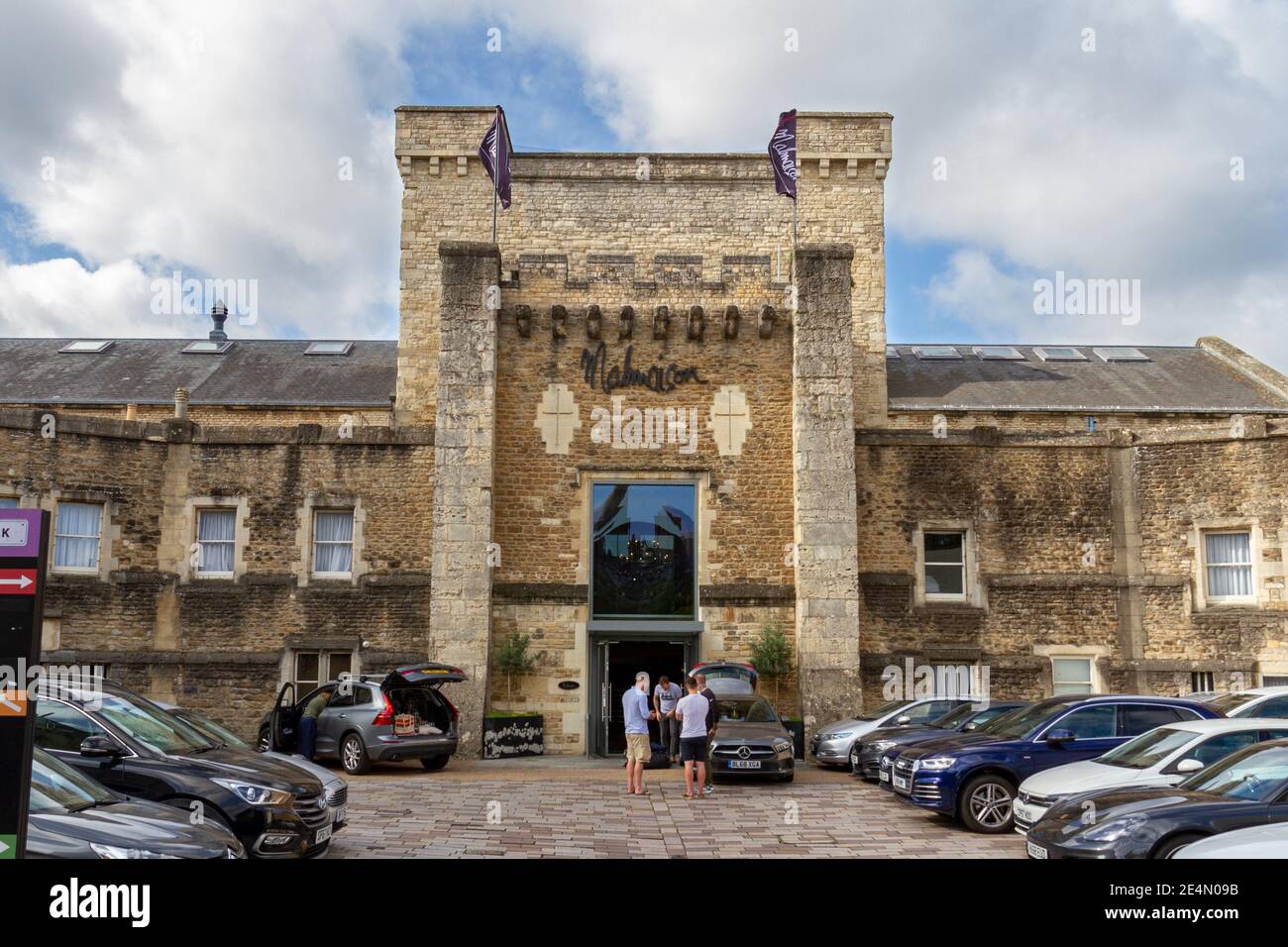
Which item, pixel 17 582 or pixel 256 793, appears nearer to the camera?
pixel 17 582

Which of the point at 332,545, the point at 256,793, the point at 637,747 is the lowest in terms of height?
the point at 637,747

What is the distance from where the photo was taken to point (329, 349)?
118 ft

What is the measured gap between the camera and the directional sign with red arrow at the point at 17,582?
20.2 feet

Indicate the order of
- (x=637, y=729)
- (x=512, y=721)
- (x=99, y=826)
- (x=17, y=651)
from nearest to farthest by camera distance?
1. (x=17, y=651)
2. (x=99, y=826)
3. (x=637, y=729)
4. (x=512, y=721)

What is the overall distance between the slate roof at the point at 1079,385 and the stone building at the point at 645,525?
8261 mm

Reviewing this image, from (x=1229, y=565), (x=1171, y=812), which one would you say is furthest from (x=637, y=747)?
(x=1229, y=565)

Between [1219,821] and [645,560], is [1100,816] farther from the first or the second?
[645,560]

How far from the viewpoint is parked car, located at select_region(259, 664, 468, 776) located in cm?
1692

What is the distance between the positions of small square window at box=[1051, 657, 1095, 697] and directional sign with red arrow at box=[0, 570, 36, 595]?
19.7 m

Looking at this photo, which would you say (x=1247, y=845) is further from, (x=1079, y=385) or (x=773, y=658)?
(x=1079, y=385)

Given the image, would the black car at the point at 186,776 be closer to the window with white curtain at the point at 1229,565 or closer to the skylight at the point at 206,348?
the window with white curtain at the point at 1229,565

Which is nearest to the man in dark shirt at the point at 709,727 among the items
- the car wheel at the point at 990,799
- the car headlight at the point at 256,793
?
the car wheel at the point at 990,799

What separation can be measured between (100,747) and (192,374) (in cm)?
2544

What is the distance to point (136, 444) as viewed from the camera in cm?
2188
